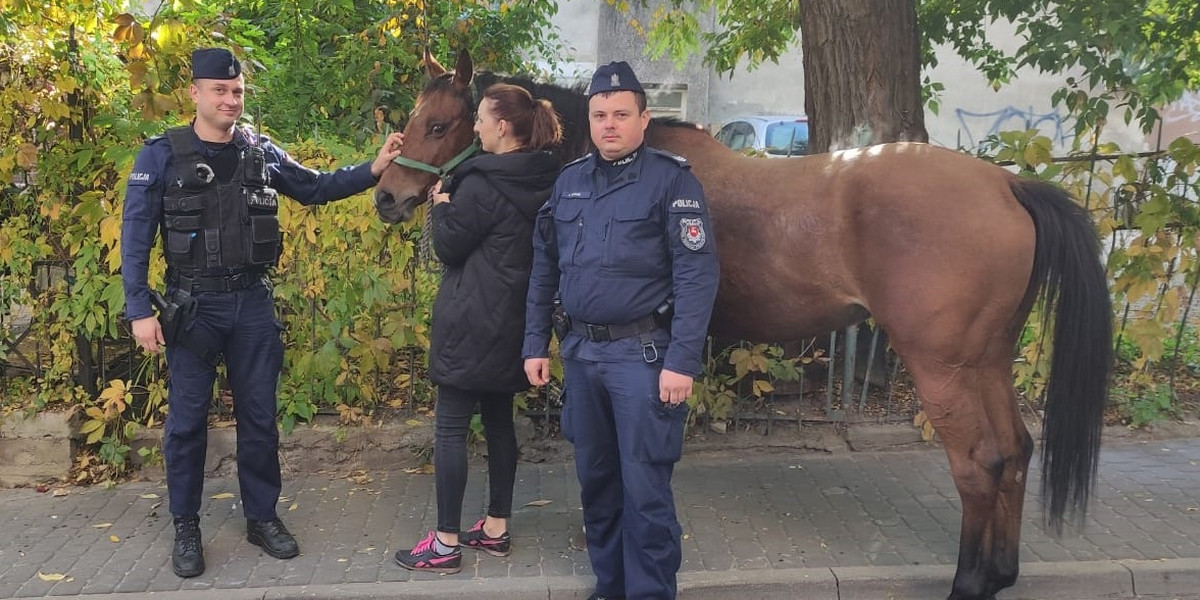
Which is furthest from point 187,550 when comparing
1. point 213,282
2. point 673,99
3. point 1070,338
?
point 673,99

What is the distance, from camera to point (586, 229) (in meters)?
3.28

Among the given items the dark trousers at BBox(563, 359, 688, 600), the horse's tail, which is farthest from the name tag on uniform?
the horse's tail

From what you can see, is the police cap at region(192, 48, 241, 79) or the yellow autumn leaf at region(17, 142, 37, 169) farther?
the yellow autumn leaf at region(17, 142, 37, 169)

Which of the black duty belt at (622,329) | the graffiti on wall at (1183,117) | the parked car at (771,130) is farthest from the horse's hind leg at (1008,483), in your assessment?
the graffiti on wall at (1183,117)

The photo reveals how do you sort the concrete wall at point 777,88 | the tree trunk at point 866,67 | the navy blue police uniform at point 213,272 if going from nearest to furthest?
the navy blue police uniform at point 213,272
the tree trunk at point 866,67
the concrete wall at point 777,88

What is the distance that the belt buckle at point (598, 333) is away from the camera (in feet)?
10.7

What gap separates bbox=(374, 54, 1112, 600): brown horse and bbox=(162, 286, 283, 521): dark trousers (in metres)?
2.01

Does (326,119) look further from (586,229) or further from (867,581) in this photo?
(867,581)

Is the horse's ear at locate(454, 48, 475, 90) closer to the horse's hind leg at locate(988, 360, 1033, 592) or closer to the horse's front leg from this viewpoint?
the horse's front leg

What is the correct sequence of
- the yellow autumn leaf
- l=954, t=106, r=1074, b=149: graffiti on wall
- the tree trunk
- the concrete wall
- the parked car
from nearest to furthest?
the yellow autumn leaf < the tree trunk < the parked car < l=954, t=106, r=1074, b=149: graffiti on wall < the concrete wall

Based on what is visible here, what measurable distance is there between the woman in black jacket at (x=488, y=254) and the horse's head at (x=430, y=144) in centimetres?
24

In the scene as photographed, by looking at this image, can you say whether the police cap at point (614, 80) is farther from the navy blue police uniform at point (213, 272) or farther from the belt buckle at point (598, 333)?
the navy blue police uniform at point (213, 272)

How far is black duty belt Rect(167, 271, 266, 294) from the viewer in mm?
3799

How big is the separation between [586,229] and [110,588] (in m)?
2.48
